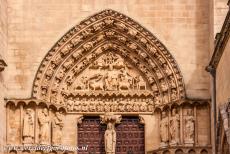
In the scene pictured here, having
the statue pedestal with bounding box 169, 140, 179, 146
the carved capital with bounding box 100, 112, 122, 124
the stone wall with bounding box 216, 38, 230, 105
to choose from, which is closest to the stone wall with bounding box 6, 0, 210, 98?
the statue pedestal with bounding box 169, 140, 179, 146

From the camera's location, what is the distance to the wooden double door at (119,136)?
1844 cm

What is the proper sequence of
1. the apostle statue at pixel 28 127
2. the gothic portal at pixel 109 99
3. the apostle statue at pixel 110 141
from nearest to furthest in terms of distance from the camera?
the apostle statue at pixel 28 127
the gothic portal at pixel 109 99
the apostle statue at pixel 110 141

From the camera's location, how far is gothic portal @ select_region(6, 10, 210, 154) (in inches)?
698

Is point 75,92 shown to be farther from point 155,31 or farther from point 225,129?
point 225,129

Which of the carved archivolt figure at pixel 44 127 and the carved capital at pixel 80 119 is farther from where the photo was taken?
the carved capital at pixel 80 119

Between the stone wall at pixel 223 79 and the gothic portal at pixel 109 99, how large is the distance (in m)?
1.40

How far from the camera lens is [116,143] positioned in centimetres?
1842

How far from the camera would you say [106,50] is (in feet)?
61.3

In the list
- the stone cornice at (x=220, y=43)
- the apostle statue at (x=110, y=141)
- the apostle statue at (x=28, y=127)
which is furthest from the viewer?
the apostle statue at (x=110, y=141)

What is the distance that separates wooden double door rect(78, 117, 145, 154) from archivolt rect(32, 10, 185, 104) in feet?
2.87

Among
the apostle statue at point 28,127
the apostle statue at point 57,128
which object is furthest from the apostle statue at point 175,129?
the apostle statue at point 28,127

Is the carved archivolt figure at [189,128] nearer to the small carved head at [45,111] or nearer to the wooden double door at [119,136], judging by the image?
the wooden double door at [119,136]

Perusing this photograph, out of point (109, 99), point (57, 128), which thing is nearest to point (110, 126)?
point (109, 99)

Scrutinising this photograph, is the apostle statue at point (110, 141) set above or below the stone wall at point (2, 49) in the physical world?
below
